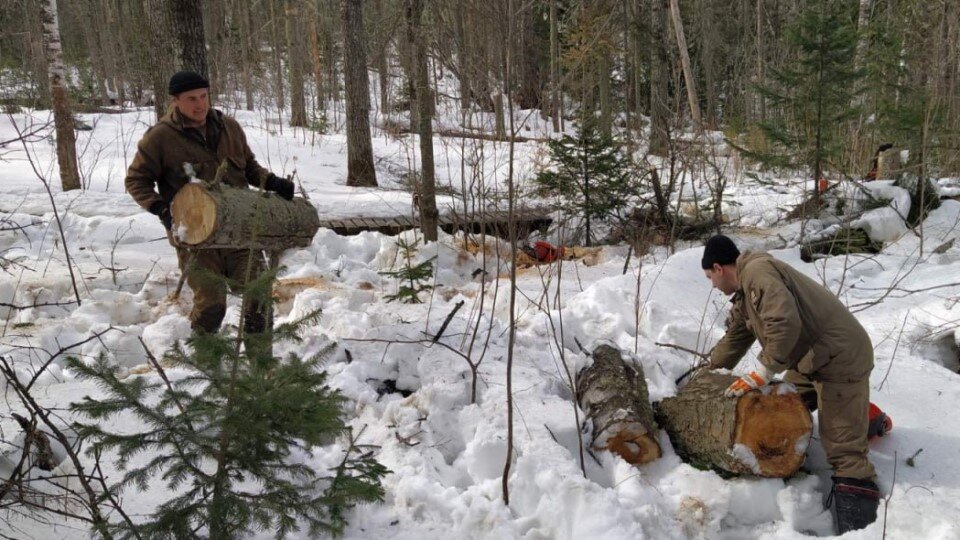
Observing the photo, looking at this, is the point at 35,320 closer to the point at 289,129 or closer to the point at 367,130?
the point at 367,130

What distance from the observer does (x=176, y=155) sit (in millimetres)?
3490

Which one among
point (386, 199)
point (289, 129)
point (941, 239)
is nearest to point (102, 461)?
point (386, 199)

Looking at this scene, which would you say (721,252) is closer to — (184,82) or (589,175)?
(184,82)

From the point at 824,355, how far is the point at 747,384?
17.5 inches

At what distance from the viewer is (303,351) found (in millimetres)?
3893

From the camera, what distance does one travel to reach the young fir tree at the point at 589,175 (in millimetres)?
6629

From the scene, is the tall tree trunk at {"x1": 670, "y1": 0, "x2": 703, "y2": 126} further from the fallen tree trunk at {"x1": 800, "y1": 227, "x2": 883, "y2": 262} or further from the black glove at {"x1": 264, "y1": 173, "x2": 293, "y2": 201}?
the black glove at {"x1": 264, "y1": 173, "x2": 293, "y2": 201}

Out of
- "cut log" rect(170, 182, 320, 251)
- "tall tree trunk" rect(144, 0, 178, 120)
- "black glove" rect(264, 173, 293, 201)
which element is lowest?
"cut log" rect(170, 182, 320, 251)

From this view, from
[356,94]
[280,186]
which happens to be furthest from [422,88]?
[356,94]

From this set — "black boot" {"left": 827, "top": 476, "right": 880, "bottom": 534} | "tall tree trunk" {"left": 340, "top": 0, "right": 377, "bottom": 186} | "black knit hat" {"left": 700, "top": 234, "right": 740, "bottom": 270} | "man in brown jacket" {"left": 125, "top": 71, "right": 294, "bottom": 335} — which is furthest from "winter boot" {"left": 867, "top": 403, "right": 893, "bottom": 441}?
"tall tree trunk" {"left": 340, "top": 0, "right": 377, "bottom": 186}

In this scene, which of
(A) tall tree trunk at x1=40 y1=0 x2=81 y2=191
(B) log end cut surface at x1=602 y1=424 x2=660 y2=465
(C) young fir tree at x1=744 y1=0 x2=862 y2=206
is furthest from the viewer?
(A) tall tree trunk at x1=40 y1=0 x2=81 y2=191

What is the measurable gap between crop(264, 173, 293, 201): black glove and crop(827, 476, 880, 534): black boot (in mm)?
3276

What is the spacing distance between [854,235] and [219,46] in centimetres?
2095

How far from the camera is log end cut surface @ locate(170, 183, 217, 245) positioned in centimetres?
322
